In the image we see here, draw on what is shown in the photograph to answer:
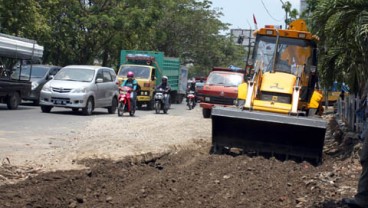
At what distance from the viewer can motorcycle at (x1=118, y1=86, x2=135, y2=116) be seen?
78.7ft

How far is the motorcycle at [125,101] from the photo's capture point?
23984 mm

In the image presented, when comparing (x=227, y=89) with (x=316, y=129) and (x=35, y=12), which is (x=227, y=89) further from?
(x=316, y=129)

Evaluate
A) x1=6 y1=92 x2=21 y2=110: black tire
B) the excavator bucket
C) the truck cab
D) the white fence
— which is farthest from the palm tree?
x1=6 y1=92 x2=21 y2=110: black tire

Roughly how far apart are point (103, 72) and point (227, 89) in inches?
195

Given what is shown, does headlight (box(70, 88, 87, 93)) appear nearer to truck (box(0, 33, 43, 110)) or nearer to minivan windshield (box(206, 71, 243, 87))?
truck (box(0, 33, 43, 110))

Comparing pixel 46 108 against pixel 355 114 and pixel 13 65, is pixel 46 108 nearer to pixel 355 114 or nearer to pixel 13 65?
pixel 13 65

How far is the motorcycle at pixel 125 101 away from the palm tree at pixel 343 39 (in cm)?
788

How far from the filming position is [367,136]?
25.4 feet

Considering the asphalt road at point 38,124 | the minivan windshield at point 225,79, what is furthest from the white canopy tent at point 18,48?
the minivan windshield at point 225,79

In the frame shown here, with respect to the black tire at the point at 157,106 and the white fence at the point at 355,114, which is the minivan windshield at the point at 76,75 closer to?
the black tire at the point at 157,106

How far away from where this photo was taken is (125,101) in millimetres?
24125

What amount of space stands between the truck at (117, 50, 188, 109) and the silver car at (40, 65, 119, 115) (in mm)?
2448

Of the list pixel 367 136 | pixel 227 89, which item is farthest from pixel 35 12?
pixel 367 136

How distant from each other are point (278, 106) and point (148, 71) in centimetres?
1779
